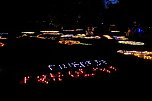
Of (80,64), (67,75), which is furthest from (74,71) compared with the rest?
(80,64)

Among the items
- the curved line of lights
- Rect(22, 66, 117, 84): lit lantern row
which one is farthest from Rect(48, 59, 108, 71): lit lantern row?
Rect(22, 66, 117, 84): lit lantern row

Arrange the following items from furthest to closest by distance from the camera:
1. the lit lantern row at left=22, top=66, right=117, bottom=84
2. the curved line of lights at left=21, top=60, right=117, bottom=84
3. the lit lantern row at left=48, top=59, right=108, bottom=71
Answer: the lit lantern row at left=48, top=59, right=108, bottom=71 → the curved line of lights at left=21, top=60, right=117, bottom=84 → the lit lantern row at left=22, top=66, right=117, bottom=84

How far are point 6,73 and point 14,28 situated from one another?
723 cm

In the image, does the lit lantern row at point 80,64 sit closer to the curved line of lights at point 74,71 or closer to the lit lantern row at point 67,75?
the curved line of lights at point 74,71

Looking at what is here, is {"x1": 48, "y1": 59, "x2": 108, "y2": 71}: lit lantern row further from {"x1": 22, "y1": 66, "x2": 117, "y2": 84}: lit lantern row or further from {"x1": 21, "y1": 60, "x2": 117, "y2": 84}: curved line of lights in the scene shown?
{"x1": 22, "y1": 66, "x2": 117, "y2": 84}: lit lantern row

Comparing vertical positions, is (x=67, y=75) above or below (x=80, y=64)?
below

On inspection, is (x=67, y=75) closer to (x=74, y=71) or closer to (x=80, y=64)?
(x=74, y=71)

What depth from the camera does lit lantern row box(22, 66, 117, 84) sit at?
809cm

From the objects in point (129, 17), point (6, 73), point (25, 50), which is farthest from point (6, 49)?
point (129, 17)

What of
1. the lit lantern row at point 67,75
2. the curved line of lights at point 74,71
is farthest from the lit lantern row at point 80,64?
the lit lantern row at point 67,75

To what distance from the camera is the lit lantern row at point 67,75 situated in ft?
26.5

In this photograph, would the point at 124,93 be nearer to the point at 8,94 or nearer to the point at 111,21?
the point at 8,94

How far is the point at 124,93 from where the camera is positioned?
25.1ft

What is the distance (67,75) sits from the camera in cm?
862
